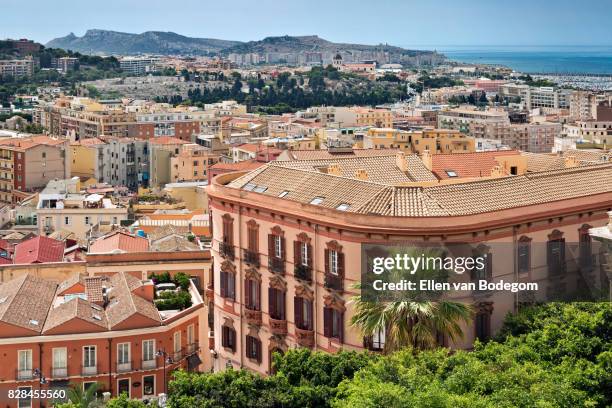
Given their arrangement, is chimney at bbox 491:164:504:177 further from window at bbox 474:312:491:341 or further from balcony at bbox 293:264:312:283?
balcony at bbox 293:264:312:283

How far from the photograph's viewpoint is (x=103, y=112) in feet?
442

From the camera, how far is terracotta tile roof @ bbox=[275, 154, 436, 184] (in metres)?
42.1

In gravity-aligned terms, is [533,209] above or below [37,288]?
above

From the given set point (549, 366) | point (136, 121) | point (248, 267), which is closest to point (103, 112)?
point (136, 121)

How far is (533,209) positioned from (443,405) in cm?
1143

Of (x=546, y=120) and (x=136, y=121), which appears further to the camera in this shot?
(x=546, y=120)

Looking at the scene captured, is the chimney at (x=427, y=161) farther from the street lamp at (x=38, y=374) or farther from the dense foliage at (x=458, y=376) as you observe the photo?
the street lamp at (x=38, y=374)

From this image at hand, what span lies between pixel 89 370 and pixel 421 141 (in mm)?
66877

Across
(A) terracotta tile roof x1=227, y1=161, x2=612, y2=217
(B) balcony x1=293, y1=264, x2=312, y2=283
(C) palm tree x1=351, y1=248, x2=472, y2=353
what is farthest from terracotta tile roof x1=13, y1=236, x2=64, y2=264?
(C) palm tree x1=351, y1=248, x2=472, y2=353

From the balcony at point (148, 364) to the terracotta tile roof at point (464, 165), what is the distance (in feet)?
41.1

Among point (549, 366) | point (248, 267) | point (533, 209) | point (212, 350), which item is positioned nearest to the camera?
point (549, 366)

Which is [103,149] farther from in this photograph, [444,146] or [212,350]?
[212,350]

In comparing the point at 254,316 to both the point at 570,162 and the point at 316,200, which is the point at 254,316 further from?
the point at 570,162

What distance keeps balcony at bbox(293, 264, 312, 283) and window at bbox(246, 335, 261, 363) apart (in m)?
3.27
